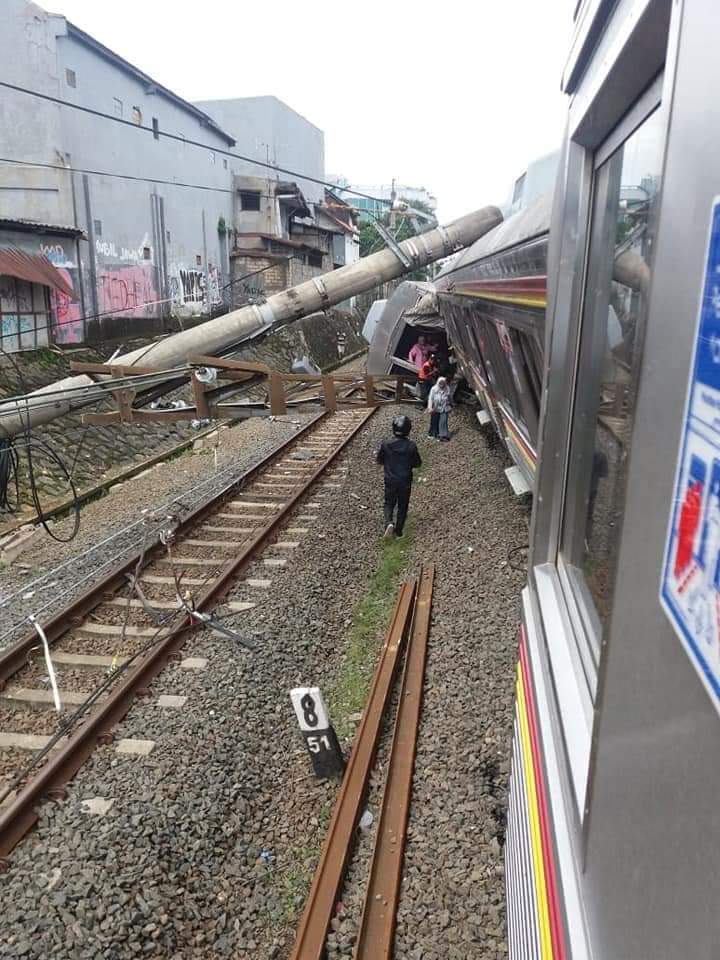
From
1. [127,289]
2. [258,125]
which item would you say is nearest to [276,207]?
[258,125]

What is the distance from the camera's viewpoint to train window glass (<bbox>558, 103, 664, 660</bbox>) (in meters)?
1.59

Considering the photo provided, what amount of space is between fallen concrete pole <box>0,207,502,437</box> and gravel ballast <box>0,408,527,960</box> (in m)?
3.10

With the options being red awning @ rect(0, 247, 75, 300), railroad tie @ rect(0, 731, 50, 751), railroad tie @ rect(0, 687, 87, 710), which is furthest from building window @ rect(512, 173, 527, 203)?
red awning @ rect(0, 247, 75, 300)

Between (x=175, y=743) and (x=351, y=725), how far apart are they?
1267mm

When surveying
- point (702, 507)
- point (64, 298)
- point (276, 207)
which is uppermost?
point (276, 207)

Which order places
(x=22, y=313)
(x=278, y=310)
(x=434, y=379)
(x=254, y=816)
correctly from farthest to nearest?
(x=22, y=313) → (x=434, y=379) → (x=278, y=310) → (x=254, y=816)

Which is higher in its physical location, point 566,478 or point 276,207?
point 276,207

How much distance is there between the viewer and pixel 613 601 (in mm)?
1224

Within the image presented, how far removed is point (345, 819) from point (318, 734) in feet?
1.87

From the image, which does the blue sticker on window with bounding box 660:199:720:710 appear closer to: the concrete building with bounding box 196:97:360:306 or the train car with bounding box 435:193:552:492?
the train car with bounding box 435:193:552:492

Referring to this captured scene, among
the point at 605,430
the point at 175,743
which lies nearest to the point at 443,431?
the point at 175,743

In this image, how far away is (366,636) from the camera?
6.59 m

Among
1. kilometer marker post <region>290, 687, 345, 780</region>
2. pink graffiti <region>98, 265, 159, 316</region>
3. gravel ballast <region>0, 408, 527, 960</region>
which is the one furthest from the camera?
pink graffiti <region>98, 265, 159, 316</region>

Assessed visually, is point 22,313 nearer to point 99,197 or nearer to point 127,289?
point 99,197
